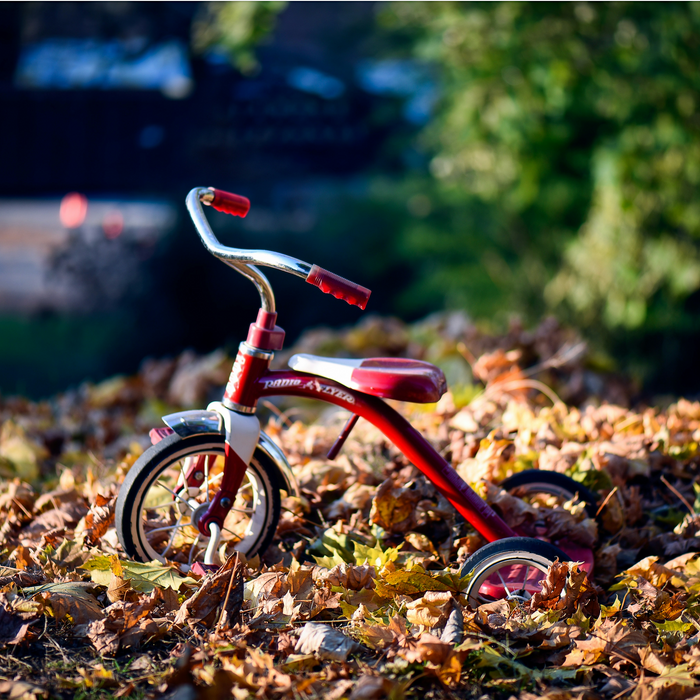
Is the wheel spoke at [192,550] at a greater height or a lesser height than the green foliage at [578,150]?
lesser

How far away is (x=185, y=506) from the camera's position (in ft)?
8.13

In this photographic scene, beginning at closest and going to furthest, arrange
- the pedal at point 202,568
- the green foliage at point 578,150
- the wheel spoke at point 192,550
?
the pedal at point 202,568, the wheel spoke at point 192,550, the green foliage at point 578,150

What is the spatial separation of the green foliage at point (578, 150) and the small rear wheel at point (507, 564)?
415 cm

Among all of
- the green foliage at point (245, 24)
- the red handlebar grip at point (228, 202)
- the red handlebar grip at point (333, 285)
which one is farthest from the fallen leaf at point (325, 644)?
the green foliage at point (245, 24)

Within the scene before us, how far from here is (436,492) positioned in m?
2.61

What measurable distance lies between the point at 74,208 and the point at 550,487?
7.09 m

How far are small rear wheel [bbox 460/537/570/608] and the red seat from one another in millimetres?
472

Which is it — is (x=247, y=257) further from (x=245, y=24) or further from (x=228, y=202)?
(x=245, y=24)

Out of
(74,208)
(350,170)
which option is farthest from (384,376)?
(350,170)

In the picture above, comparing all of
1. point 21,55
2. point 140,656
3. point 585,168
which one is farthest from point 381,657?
point 21,55

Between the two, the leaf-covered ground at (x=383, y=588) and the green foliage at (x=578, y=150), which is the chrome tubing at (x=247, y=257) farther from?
the green foliage at (x=578, y=150)

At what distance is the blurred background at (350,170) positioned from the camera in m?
5.59

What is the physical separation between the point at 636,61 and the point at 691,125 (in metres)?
0.72

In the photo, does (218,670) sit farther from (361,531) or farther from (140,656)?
(361,531)
